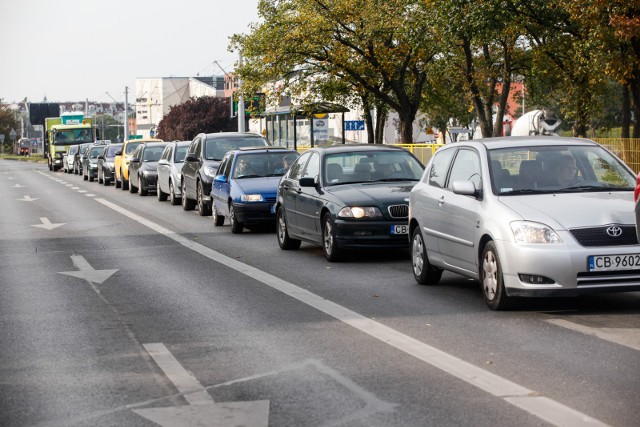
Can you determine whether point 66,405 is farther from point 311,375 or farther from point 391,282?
point 391,282

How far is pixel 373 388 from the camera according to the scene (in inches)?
282

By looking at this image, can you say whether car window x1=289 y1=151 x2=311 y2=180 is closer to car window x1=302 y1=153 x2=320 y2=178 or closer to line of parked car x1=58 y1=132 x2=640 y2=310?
line of parked car x1=58 y1=132 x2=640 y2=310

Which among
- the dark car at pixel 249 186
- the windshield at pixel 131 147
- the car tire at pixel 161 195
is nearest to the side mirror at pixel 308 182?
the dark car at pixel 249 186

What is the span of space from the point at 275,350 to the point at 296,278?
16.3 feet

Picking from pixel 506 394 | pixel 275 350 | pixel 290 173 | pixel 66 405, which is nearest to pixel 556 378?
pixel 506 394

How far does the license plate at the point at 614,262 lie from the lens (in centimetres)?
991

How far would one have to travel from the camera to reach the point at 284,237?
→ 57.4 ft

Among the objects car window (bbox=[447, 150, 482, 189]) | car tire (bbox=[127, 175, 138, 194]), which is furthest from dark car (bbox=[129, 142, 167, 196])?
car window (bbox=[447, 150, 482, 189])

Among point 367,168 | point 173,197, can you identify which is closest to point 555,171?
point 367,168

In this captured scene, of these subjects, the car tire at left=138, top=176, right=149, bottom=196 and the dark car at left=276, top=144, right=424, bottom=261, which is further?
the car tire at left=138, top=176, right=149, bottom=196

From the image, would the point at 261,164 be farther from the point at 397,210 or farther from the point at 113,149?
the point at 113,149

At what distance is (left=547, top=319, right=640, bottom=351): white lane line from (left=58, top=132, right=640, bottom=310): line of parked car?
0.47 m

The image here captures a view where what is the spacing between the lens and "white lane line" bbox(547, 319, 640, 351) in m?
8.71

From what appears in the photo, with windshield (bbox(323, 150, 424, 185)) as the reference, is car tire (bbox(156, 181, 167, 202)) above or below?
below
